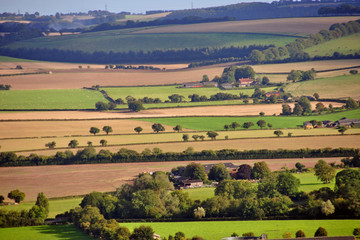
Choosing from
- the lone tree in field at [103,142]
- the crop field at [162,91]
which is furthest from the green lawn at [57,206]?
the crop field at [162,91]

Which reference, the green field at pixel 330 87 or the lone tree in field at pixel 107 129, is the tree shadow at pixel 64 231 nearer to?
the lone tree in field at pixel 107 129

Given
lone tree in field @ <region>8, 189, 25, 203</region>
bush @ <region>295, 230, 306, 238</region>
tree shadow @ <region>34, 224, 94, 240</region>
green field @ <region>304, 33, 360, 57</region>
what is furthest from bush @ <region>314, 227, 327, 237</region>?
green field @ <region>304, 33, 360, 57</region>

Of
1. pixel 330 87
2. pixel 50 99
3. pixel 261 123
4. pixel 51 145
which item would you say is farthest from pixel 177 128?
pixel 330 87

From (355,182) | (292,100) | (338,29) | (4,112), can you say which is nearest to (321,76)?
(292,100)

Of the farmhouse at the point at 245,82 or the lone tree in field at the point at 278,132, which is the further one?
the farmhouse at the point at 245,82

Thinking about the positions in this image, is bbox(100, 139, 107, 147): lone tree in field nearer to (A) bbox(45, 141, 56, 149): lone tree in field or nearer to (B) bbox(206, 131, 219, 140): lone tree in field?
(A) bbox(45, 141, 56, 149): lone tree in field

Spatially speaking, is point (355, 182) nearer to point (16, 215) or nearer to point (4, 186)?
point (16, 215)

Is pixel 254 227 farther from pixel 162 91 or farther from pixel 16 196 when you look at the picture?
pixel 162 91
